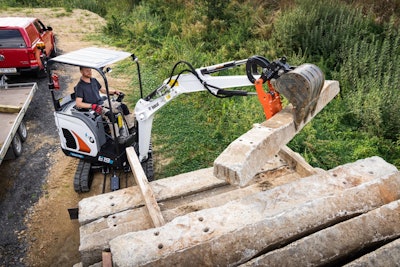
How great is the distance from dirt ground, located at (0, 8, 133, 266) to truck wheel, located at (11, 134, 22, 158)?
0.40 ft

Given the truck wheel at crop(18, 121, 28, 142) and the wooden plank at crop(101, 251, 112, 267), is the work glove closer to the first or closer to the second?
the truck wheel at crop(18, 121, 28, 142)

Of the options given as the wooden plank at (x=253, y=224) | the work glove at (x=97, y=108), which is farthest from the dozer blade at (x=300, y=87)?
the work glove at (x=97, y=108)

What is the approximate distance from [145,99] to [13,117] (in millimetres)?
3547

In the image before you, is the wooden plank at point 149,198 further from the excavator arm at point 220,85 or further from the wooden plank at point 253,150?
the excavator arm at point 220,85

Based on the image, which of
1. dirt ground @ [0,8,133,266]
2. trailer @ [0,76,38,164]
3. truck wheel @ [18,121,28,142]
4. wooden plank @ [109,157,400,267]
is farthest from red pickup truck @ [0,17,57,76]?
wooden plank @ [109,157,400,267]

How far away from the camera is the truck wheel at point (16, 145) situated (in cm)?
709

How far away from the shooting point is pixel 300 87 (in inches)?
132

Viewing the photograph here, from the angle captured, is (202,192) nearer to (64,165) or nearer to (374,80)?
(64,165)

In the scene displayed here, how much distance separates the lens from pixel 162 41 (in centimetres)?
1290

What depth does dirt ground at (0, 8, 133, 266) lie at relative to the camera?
17.2 feet

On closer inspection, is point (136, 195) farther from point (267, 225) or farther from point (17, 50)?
point (17, 50)

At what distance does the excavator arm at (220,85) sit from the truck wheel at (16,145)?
2929 millimetres

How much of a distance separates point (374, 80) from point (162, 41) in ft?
25.8

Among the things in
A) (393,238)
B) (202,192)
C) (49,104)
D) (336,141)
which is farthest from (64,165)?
(393,238)
